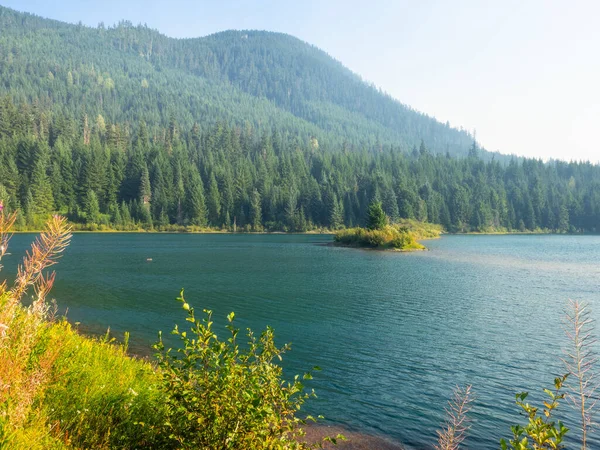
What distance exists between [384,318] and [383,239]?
2429 inches

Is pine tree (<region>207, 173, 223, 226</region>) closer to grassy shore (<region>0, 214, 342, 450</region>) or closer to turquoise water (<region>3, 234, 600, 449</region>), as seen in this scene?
turquoise water (<region>3, 234, 600, 449</region>)

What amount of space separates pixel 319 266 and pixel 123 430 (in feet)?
168

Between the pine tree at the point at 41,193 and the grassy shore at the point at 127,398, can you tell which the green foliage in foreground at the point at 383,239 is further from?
the pine tree at the point at 41,193

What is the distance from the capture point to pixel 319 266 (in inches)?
2280

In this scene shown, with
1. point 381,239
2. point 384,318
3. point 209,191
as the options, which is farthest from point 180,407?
point 209,191

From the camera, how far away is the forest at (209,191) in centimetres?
13950

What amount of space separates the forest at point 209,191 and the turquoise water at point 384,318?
3518 inches

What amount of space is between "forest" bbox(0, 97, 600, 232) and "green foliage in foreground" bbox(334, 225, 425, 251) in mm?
57323

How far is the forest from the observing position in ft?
458

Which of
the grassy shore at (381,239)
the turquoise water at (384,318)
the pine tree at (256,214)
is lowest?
the turquoise water at (384,318)

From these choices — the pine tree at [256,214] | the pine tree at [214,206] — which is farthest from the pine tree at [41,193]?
the pine tree at [256,214]

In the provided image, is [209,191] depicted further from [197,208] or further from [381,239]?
[381,239]

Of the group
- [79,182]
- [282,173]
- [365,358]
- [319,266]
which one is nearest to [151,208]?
[79,182]

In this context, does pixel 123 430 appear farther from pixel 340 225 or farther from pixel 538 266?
pixel 340 225
